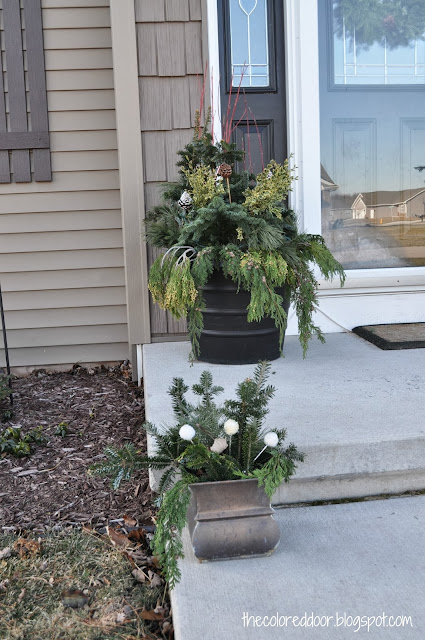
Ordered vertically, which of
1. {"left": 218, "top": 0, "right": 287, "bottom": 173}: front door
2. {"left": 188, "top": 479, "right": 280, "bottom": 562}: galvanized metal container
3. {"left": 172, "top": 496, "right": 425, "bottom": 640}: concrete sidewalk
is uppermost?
{"left": 218, "top": 0, "right": 287, "bottom": 173}: front door

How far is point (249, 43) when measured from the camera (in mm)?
3225

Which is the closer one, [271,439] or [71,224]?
[271,439]

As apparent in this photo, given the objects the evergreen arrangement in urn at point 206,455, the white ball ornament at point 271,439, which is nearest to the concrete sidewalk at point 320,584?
the evergreen arrangement in urn at point 206,455

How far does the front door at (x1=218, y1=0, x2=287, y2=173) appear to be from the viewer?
126 inches

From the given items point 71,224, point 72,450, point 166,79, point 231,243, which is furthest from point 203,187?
point 71,224

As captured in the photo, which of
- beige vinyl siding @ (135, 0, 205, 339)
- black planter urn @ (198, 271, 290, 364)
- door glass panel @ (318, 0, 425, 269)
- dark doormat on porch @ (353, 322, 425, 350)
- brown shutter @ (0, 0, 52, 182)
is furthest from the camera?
brown shutter @ (0, 0, 52, 182)

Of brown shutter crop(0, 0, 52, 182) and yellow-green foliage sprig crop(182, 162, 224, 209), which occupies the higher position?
brown shutter crop(0, 0, 52, 182)

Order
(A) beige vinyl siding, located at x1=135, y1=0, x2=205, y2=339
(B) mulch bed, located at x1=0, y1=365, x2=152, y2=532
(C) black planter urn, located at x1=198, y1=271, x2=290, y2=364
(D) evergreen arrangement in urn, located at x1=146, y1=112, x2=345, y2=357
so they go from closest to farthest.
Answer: (B) mulch bed, located at x1=0, y1=365, x2=152, y2=532 < (D) evergreen arrangement in urn, located at x1=146, y1=112, x2=345, y2=357 < (C) black planter urn, located at x1=198, y1=271, x2=290, y2=364 < (A) beige vinyl siding, located at x1=135, y1=0, x2=205, y2=339

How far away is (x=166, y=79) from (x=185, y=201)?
2.57 feet

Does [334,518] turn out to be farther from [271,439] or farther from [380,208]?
[380,208]

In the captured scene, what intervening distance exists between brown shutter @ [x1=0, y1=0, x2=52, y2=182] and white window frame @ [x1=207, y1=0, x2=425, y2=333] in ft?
3.37

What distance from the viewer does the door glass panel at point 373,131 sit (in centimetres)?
335

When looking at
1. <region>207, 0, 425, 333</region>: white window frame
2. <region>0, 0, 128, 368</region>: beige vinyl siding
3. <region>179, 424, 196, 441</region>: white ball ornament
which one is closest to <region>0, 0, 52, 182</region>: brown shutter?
<region>0, 0, 128, 368</region>: beige vinyl siding

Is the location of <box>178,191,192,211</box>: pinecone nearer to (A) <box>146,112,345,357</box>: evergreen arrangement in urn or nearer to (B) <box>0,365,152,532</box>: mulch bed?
(A) <box>146,112,345,357</box>: evergreen arrangement in urn
